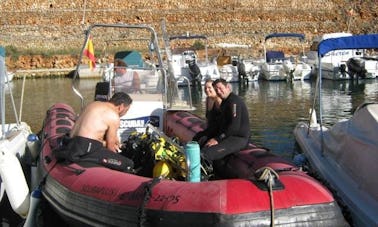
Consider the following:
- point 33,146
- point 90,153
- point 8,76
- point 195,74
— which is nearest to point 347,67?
point 195,74

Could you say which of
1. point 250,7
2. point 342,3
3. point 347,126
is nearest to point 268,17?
point 250,7

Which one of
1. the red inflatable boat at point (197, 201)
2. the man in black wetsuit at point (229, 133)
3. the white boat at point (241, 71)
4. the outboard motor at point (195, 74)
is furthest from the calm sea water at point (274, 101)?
the red inflatable boat at point (197, 201)

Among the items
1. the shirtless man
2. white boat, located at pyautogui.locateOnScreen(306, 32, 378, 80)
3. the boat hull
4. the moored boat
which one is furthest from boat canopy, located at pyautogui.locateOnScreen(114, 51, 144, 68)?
white boat, located at pyautogui.locateOnScreen(306, 32, 378, 80)

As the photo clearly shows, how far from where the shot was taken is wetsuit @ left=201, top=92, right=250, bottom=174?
614 cm

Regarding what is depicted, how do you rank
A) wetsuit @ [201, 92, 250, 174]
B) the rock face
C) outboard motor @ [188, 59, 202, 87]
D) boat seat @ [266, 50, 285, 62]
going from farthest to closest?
the rock face
boat seat @ [266, 50, 285, 62]
outboard motor @ [188, 59, 202, 87]
wetsuit @ [201, 92, 250, 174]

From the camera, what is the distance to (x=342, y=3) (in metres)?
45.9

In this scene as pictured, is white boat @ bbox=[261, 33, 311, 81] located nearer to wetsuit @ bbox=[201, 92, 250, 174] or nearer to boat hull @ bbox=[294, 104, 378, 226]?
boat hull @ bbox=[294, 104, 378, 226]

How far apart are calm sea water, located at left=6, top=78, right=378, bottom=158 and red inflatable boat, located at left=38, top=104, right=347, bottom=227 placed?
5.11 metres

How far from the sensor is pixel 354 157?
19.9ft

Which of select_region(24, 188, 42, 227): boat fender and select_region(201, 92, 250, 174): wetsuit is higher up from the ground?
select_region(201, 92, 250, 174): wetsuit

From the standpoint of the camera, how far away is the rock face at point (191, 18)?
38.6 meters

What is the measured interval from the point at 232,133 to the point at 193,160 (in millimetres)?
1026

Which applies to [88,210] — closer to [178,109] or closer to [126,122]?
[126,122]

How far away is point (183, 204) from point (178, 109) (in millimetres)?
5227
